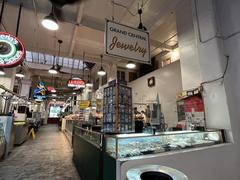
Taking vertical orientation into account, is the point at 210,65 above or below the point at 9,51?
below

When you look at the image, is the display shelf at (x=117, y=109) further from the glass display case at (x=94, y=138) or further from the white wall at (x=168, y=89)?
the white wall at (x=168, y=89)

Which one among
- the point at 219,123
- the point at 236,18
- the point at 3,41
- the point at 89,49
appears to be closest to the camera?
the point at 219,123

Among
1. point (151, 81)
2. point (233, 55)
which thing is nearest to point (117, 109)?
point (233, 55)

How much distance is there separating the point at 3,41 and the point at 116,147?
13.4ft

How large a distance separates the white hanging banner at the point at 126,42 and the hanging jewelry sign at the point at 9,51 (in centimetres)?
265

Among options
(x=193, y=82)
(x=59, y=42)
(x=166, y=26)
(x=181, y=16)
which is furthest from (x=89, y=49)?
(x=193, y=82)

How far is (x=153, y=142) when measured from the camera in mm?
2029

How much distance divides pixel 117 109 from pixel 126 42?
2.16 meters

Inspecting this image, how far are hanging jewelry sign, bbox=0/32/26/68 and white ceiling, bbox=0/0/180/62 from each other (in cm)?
159

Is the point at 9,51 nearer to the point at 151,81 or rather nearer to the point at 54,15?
the point at 54,15

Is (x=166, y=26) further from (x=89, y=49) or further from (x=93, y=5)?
(x=89, y=49)

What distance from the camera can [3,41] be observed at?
371 centimetres

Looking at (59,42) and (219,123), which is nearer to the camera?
(219,123)

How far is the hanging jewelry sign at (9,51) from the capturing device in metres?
3.66
